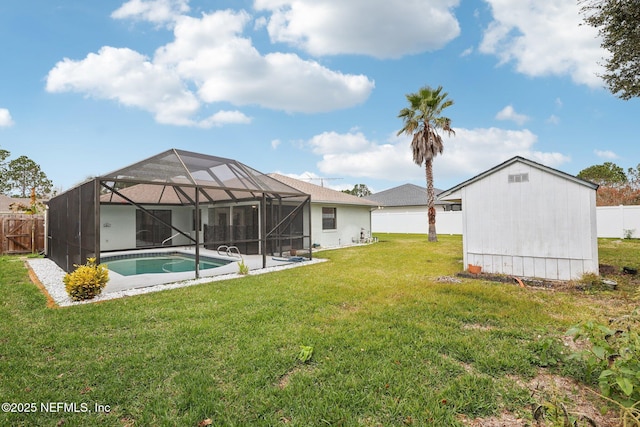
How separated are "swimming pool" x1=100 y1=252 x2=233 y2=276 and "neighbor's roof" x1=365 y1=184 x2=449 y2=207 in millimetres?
19335

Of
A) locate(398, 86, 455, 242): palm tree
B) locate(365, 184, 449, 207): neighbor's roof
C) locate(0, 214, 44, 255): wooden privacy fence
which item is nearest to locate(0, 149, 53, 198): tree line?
locate(0, 214, 44, 255): wooden privacy fence

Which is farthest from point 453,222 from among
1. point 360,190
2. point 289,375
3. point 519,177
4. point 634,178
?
point 360,190

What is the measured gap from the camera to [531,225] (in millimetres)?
7926

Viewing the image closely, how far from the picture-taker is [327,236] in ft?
55.0

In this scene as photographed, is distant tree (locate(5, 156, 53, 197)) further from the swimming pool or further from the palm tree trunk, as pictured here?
the palm tree trunk

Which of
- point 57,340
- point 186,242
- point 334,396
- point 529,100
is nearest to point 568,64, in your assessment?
point 529,100

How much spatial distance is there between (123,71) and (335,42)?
8.41 m

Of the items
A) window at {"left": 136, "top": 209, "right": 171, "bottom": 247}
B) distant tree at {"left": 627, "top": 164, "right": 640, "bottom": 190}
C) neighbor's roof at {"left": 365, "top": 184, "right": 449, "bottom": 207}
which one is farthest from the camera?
neighbor's roof at {"left": 365, "top": 184, "right": 449, "bottom": 207}

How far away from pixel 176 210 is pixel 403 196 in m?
22.3

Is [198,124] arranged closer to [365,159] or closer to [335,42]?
[335,42]

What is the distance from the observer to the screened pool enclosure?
7781mm

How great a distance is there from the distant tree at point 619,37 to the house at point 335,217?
11.3 m

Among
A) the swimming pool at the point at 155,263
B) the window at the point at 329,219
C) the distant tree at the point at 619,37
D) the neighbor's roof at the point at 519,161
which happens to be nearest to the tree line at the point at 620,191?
the distant tree at the point at 619,37

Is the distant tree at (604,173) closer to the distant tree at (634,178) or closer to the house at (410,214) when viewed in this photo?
the distant tree at (634,178)
